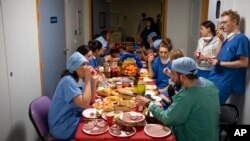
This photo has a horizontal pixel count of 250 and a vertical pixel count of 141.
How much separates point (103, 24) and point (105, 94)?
4999mm

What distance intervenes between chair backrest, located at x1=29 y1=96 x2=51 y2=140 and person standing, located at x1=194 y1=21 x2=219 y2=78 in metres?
1.90

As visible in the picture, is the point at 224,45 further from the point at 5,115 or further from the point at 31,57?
the point at 5,115

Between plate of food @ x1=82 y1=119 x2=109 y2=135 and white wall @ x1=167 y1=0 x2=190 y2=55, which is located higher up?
white wall @ x1=167 y1=0 x2=190 y2=55

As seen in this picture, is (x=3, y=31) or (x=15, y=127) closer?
(x=3, y=31)

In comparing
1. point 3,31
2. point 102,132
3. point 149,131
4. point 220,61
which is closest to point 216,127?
point 149,131

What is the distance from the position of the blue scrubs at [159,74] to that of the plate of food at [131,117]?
1.29 meters

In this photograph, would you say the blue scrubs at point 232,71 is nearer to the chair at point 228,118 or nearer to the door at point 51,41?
the chair at point 228,118

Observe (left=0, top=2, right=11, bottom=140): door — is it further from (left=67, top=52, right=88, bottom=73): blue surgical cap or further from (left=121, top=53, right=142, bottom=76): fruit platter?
(left=121, top=53, right=142, bottom=76): fruit platter

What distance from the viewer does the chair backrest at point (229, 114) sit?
81.7 inches

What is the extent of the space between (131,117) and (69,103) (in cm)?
52

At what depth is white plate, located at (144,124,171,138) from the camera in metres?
1.70

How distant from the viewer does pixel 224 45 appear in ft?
9.21

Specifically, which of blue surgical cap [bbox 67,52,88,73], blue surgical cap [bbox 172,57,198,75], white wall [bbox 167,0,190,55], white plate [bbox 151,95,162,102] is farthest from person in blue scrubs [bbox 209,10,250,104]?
white wall [bbox 167,0,190,55]

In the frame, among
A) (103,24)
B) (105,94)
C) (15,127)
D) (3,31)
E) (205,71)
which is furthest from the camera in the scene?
(103,24)
